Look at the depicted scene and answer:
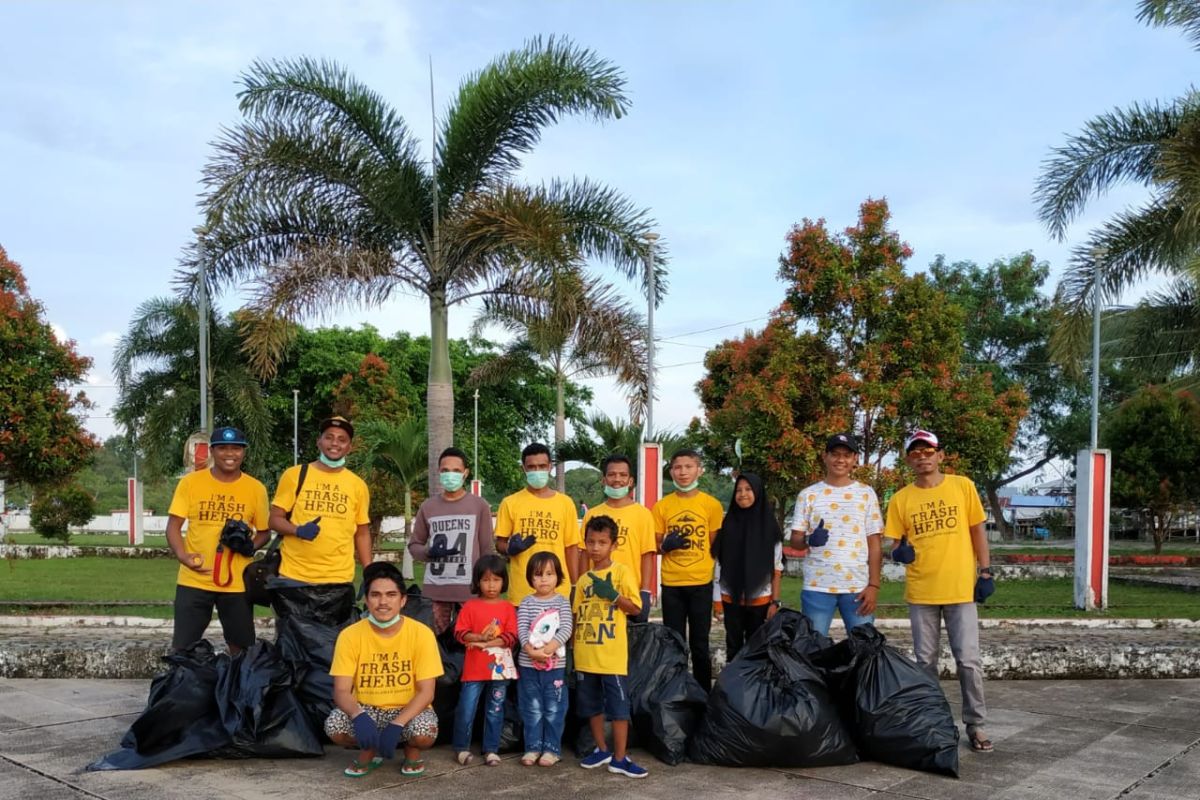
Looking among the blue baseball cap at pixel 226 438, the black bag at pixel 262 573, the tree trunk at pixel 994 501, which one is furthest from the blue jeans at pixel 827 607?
the tree trunk at pixel 994 501

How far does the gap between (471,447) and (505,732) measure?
3396 centimetres

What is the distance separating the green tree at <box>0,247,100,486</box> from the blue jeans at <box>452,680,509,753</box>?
18.6 metres

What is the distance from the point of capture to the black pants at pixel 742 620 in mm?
6121

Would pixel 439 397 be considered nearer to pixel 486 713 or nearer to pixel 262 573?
pixel 262 573

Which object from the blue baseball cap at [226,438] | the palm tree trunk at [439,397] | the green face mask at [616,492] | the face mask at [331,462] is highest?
the palm tree trunk at [439,397]

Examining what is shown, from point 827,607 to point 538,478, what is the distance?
72.0 inches

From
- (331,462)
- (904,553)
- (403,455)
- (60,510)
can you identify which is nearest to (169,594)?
(403,455)

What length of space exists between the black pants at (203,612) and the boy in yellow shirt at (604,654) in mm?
2019

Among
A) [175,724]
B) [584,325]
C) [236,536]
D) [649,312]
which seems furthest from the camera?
[649,312]

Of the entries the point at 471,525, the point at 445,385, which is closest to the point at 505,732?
the point at 471,525

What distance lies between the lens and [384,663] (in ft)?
16.4

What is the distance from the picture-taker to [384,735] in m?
4.82

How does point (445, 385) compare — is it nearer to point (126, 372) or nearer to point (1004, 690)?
point (1004, 690)

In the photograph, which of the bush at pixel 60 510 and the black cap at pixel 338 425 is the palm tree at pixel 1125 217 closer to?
the black cap at pixel 338 425
